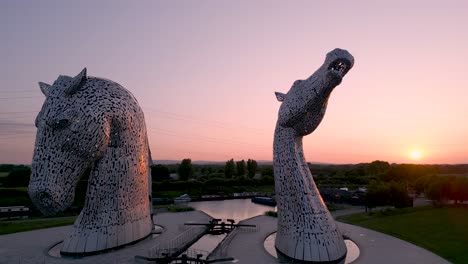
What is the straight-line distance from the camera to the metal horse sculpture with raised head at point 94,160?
10477 millimetres

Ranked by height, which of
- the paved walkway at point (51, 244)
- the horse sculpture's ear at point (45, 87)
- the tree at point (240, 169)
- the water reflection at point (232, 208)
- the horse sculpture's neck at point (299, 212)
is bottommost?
the paved walkway at point (51, 244)

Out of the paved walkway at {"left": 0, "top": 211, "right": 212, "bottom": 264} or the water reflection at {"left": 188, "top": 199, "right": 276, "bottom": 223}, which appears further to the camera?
the water reflection at {"left": 188, "top": 199, "right": 276, "bottom": 223}

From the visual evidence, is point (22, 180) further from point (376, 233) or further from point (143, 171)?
point (376, 233)

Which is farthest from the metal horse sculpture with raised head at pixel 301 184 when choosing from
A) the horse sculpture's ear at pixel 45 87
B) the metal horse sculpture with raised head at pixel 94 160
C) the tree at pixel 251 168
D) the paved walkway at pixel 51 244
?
the tree at pixel 251 168

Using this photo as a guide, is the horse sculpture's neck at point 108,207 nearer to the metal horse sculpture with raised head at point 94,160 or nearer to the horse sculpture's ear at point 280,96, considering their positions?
the metal horse sculpture with raised head at point 94,160

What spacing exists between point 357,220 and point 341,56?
14.0 m

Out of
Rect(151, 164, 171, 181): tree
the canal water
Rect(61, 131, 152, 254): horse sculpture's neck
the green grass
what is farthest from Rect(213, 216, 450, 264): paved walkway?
Rect(151, 164, 171, 181): tree

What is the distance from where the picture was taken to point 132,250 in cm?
1297

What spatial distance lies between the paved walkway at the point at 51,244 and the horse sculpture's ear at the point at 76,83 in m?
5.51

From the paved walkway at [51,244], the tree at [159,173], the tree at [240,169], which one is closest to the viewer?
the paved walkway at [51,244]

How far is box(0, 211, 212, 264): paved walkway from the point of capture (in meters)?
12.1

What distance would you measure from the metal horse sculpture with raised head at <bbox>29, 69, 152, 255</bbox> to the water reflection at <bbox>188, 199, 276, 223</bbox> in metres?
11.0

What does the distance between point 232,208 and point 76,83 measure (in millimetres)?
19740

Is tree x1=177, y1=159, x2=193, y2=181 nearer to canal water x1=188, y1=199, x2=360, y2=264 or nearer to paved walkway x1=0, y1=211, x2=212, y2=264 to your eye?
canal water x1=188, y1=199, x2=360, y2=264
